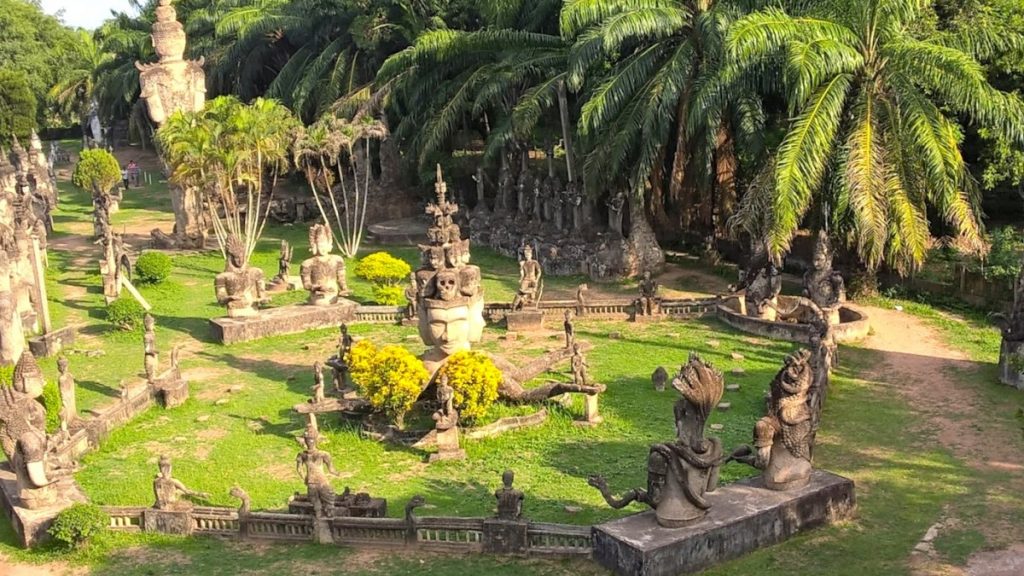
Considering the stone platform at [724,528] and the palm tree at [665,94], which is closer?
the stone platform at [724,528]

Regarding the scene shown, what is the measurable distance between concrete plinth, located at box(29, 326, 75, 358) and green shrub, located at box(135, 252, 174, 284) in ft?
19.0

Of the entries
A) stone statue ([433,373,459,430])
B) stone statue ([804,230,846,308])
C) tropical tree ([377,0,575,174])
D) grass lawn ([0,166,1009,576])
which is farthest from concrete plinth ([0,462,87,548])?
tropical tree ([377,0,575,174])

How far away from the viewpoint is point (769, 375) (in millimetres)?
21641

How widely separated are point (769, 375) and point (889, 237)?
179 inches

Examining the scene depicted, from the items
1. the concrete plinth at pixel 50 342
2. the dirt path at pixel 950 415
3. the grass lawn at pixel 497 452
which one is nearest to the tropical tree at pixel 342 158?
the grass lawn at pixel 497 452

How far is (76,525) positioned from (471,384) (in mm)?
6531

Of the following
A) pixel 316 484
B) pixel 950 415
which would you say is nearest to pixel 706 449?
pixel 316 484

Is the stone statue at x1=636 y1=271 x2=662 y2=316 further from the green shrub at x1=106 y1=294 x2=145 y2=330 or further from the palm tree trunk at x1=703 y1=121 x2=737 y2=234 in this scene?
the green shrub at x1=106 y1=294 x2=145 y2=330

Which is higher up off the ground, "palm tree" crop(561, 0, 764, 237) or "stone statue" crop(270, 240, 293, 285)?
"palm tree" crop(561, 0, 764, 237)

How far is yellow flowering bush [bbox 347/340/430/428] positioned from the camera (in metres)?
18.9

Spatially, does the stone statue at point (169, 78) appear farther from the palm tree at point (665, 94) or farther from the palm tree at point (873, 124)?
the palm tree at point (873, 124)

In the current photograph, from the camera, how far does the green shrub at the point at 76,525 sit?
15.0 m

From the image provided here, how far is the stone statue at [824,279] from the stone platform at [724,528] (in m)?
10.1

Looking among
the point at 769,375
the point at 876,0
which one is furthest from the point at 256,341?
the point at 876,0
